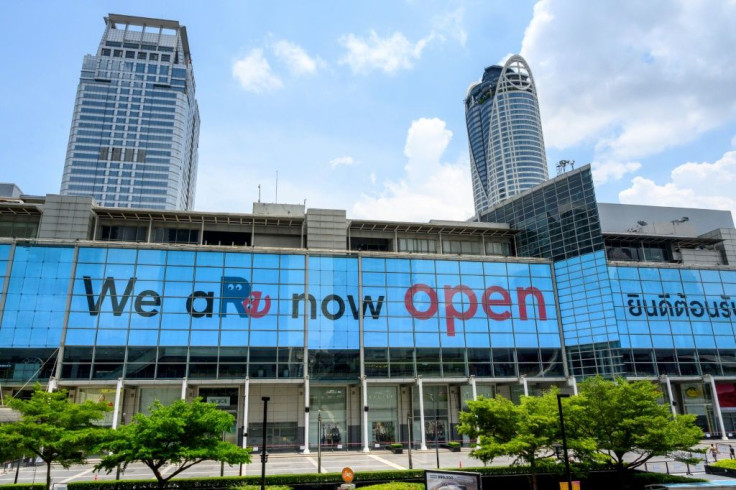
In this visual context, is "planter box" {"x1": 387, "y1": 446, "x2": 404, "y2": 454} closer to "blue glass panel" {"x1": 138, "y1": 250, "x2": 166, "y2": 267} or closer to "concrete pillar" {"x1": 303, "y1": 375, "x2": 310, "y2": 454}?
"concrete pillar" {"x1": 303, "y1": 375, "x2": 310, "y2": 454}

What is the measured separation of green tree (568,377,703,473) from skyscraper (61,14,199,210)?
16165cm

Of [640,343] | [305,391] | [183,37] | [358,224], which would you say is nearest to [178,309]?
[305,391]

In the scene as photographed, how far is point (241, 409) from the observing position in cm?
5284

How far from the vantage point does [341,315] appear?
55812 millimetres

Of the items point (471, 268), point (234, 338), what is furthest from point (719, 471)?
point (234, 338)

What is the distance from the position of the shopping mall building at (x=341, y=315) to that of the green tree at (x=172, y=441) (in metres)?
25.4

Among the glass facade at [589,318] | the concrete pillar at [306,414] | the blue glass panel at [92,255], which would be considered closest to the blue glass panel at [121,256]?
the blue glass panel at [92,255]

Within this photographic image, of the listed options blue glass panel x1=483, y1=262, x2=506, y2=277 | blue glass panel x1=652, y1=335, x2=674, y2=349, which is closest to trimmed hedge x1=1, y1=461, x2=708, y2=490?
blue glass panel x1=483, y1=262, x2=506, y2=277

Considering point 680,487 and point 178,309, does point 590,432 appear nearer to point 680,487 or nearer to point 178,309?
point 680,487

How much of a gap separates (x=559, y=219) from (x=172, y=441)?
175 feet

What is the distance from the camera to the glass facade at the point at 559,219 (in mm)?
61844

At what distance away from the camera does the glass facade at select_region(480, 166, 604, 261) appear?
61.8 m

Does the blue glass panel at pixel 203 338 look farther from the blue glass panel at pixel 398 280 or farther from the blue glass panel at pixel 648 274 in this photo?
the blue glass panel at pixel 648 274

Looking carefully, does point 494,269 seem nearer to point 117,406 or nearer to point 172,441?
point 117,406
